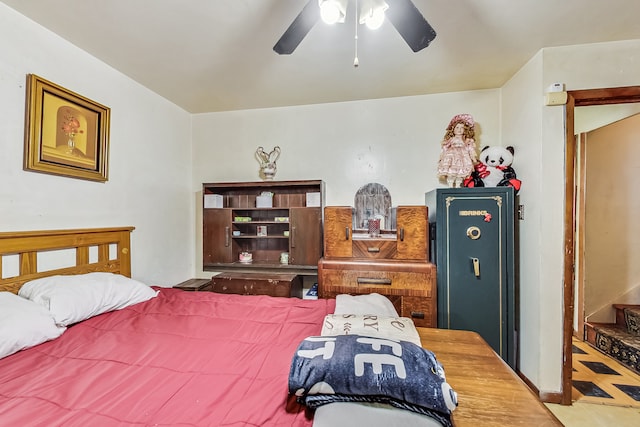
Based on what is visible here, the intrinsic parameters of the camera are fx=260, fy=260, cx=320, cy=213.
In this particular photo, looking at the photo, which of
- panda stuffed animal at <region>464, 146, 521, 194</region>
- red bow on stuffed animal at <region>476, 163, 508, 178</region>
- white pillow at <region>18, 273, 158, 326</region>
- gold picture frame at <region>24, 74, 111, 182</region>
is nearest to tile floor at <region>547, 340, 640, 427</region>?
panda stuffed animal at <region>464, 146, 521, 194</region>

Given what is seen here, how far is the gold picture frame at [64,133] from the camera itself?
62.2 inches

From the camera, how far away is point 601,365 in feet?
7.38

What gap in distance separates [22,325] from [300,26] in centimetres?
185

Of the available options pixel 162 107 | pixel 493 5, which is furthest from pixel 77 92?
pixel 493 5

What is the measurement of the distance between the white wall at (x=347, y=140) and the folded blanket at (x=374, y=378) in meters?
2.02

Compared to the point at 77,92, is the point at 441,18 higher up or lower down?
higher up

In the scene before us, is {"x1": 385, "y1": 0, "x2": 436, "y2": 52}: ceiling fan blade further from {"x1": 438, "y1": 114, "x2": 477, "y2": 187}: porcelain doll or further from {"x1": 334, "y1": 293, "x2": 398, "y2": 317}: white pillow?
{"x1": 334, "y1": 293, "x2": 398, "y2": 317}: white pillow

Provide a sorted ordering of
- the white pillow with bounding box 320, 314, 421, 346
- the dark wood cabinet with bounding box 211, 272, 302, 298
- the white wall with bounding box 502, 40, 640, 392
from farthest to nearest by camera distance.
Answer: the dark wood cabinet with bounding box 211, 272, 302, 298 → the white wall with bounding box 502, 40, 640, 392 → the white pillow with bounding box 320, 314, 421, 346

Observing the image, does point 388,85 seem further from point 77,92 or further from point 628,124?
point 628,124

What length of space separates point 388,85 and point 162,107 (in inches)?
87.5

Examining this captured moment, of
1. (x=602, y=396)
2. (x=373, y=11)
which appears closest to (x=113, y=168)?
(x=373, y=11)

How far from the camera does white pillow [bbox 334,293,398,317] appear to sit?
4.54ft

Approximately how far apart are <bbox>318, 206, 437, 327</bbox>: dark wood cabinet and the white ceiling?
1156mm

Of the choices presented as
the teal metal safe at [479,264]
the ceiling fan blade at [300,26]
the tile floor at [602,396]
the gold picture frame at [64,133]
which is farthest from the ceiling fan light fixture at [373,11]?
the tile floor at [602,396]
